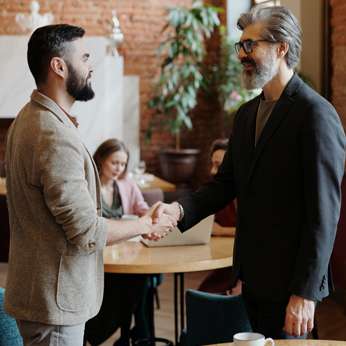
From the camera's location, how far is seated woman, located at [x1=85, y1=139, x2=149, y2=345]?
4.04 m

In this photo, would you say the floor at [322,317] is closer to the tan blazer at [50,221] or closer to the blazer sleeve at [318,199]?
Answer: the tan blazer at [50,221]

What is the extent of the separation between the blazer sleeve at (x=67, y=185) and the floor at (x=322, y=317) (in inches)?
108

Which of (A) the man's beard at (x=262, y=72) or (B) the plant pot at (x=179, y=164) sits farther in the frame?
(B) the plant pot at (x=179, y=164)

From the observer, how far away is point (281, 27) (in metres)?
2.37

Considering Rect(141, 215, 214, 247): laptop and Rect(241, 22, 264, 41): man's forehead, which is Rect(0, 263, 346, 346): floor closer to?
Rect(141, 215, 214, 247): laptop

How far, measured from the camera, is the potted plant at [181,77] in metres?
8.58

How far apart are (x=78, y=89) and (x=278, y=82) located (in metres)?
0.63

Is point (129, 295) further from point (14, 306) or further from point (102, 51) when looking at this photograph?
point (102, 51)

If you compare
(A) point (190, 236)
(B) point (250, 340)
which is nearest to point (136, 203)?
(A) point (190, 236)

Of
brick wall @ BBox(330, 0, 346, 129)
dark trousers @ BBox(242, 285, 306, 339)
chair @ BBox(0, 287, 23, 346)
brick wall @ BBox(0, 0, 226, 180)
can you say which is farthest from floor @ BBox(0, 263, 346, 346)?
brick wall @ BBox(0, 0, 226, 180)

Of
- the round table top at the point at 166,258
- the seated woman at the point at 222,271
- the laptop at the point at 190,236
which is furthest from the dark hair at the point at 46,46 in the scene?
the seated woman at the point at 222,271

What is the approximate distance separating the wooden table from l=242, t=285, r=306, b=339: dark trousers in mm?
813

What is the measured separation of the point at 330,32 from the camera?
5.98 metres

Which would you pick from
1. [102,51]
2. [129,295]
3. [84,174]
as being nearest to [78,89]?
[84,174]
